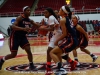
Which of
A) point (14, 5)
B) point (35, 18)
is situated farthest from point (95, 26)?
point (14, 5)

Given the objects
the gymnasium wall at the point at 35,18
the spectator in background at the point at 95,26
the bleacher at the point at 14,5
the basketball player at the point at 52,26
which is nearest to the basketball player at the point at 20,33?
the basketball player at the point at 52,26

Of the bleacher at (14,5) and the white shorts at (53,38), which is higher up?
the bleacher at (14,5)

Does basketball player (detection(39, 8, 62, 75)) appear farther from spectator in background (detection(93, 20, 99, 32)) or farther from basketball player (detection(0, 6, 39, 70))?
spectator in background (detection(93, 20, 99, 32))

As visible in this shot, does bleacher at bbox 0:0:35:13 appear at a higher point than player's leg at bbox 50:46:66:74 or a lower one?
higher

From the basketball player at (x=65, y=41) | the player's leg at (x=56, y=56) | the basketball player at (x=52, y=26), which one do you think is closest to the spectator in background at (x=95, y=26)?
the basketball player at (x=52, y=26)

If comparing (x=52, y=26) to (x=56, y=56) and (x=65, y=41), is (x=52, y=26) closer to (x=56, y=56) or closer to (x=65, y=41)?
(x=65, y=41)

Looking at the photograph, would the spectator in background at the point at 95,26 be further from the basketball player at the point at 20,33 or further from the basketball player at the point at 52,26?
the basketball player at the point at 52,26

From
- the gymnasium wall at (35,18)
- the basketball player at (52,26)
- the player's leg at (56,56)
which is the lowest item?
the player's leg at (56,56)

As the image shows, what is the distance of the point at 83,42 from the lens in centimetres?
792

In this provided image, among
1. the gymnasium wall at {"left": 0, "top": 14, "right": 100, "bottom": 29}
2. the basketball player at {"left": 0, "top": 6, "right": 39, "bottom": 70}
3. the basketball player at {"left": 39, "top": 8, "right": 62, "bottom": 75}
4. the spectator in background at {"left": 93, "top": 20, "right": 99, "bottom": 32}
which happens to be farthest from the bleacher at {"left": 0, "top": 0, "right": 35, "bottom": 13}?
the basketball player at {"left": 39, "top": 8, "right": 62, "bottom": 75}

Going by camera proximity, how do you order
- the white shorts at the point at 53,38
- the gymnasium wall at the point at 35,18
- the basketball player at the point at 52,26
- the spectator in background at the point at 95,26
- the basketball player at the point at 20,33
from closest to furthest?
the basketball player at the point at 52,26, the white shorts at the point at 53,38, the basketball player at the point at 20,33, the spectator in background at the point at 95,26, the gymnasium wall at the point at 35,18

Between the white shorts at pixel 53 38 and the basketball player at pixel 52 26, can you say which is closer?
the basketball player at pixel 52 26

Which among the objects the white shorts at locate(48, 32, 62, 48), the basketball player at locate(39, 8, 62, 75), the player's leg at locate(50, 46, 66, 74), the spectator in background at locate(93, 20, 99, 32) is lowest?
the player's leg at locate(50, 46, 66, 74)

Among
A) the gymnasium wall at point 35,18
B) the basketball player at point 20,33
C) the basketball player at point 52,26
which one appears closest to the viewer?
the basketball player at point 52,26
